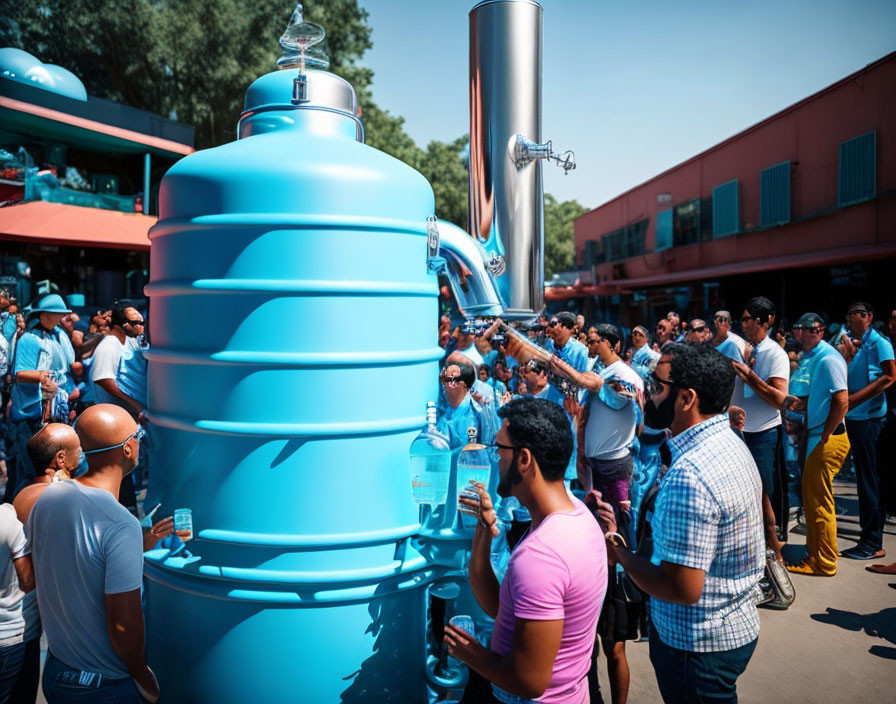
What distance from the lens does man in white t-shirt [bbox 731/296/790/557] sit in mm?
5602

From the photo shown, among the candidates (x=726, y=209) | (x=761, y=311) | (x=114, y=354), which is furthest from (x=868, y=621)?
(x=726, y=209)

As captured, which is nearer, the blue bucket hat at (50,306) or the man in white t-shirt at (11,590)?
the man in white t-shirt at (11,590)

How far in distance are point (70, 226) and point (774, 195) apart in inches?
711

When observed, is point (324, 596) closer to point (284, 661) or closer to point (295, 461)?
point (284, 661)

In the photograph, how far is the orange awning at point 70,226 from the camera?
16.0 m

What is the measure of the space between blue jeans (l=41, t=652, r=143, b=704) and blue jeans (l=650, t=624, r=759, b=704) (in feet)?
6.52

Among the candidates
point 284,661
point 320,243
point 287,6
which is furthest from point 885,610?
point 287,6

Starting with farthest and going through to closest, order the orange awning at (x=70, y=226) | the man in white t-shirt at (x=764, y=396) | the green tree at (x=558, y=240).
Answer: the green tree at (x=558, y=240) < the orange awning at (x=70, y=226) < the man in white t-shirt at (x=764, y=396)

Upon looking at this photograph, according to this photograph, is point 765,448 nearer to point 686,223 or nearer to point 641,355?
point 641,355

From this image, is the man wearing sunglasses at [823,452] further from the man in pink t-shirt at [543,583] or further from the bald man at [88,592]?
the bald man at [88,592]

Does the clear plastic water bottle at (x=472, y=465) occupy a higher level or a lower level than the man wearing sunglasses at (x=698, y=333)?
lower

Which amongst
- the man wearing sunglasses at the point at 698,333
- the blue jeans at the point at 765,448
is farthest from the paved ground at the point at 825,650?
the man wearing sunglasses at the point at 698,333

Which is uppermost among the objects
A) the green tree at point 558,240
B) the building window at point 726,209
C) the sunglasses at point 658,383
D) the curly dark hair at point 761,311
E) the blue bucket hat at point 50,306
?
the green tree at point 558,240

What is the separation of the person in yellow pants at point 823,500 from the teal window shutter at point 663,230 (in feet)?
64.4
